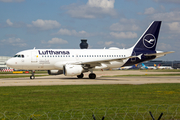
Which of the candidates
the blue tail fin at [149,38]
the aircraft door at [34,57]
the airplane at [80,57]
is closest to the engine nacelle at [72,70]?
the airplane at [80,57]

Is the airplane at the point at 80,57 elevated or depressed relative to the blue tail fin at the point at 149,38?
depressed

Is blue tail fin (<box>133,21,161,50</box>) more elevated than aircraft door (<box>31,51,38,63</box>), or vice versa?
Answer: blue tail fin (<box>133,21,161,50</box>)

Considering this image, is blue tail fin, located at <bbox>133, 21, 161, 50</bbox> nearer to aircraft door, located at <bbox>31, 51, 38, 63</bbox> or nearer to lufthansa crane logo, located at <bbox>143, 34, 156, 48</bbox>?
lufthansa crane logo, located at <bbox>143, 34, 156, 48</bbox>

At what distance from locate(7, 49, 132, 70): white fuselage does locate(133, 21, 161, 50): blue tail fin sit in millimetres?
5201

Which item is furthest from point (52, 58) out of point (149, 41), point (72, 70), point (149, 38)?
point (149, 38)

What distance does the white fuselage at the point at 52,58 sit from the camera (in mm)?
36938

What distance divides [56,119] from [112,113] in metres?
2.80

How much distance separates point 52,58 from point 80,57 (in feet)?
15.3

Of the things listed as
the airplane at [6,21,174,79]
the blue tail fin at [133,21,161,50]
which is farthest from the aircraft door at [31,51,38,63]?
the blue tail fin at [133,21,161,50]

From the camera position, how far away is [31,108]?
12.7m

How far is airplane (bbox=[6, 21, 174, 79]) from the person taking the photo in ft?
120

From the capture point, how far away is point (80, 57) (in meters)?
39.7

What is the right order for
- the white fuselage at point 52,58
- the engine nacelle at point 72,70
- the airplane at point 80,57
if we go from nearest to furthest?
the engine nacelle at point 72,70 < the airplane at point 80,57 < the white fuselage at point 52,58

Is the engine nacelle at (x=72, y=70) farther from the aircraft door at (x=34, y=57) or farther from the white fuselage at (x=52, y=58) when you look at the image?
the aircraft door at (x=34, y=57)
